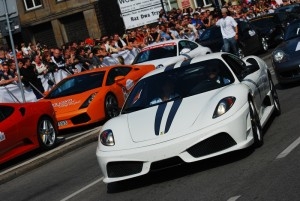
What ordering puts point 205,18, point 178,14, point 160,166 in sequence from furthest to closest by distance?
point 178,14 < point 205,18 < point 160,166

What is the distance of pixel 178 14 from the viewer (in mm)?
33062

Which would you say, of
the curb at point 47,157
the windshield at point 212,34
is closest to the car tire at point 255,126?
the curb at point 47,157

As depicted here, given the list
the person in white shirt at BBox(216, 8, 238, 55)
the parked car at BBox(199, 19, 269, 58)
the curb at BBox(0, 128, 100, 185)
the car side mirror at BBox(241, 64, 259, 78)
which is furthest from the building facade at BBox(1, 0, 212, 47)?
the car side mirror at BBox(241, 64, 259, 78)

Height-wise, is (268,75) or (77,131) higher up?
(268,75)

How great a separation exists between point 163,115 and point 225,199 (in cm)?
179

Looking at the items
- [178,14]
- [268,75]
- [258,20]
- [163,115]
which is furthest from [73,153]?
[178,14]

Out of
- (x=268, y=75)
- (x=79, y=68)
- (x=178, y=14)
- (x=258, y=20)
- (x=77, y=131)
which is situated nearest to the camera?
(x=268, y=75)

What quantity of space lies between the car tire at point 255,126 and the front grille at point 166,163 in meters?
1.16

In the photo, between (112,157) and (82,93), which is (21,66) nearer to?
(82,93)

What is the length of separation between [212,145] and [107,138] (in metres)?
1.33

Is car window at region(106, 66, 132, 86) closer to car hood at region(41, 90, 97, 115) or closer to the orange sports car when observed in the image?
the orange sports car

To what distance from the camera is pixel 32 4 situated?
4512 cm

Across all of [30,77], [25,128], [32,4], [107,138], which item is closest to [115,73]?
[30,77]

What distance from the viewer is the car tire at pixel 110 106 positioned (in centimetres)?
1491
